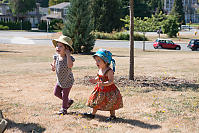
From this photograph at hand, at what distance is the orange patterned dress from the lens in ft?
17.6

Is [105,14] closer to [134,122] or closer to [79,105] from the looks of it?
[79,105]

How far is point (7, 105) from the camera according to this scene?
264 inches

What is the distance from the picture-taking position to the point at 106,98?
5.38 metres

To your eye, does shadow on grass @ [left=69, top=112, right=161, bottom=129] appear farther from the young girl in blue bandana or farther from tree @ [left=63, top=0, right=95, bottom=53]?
tree @ [left=63, top=0, right=95, bottom=53]

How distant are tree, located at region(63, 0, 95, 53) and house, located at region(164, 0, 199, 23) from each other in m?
138

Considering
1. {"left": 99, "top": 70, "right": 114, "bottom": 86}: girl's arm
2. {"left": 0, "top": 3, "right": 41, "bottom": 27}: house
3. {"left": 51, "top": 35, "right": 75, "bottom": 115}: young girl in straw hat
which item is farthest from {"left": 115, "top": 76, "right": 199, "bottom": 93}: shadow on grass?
{"left": 0, "top": 3, "right": 41, "bottom": 27}: house

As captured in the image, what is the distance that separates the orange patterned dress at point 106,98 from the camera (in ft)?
17.6

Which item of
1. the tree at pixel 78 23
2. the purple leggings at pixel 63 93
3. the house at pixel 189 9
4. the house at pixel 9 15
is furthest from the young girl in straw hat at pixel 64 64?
the house at pixel 189 9

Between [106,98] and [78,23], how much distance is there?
774 inches

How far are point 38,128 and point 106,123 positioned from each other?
115 centimetres

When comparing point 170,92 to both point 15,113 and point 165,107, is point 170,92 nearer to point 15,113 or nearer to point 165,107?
point 165,107

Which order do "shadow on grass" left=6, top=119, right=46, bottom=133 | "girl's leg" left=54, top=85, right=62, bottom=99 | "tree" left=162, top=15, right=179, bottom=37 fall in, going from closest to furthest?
"shadow on grass" left=6, top=119, right=46, bottom=133 < "girl's leg" left=54, top=85, right=62, bottom=99 < "tree" left=162, top=15, right=179, bottom=37

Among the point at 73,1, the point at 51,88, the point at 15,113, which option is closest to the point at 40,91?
the point at 51,88

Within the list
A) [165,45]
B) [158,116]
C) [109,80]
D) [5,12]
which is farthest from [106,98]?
[5,12]
